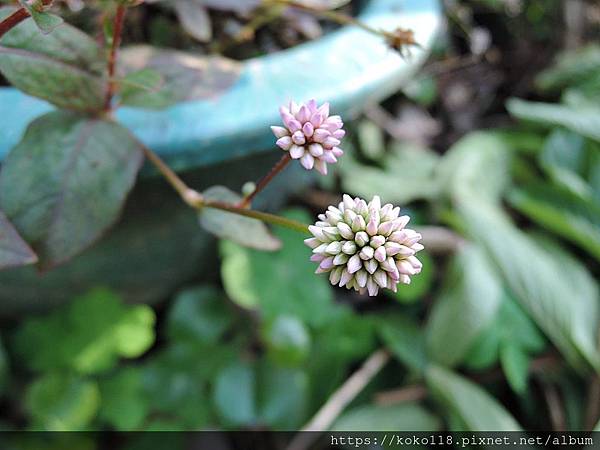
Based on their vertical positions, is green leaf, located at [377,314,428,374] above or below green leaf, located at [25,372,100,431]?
below

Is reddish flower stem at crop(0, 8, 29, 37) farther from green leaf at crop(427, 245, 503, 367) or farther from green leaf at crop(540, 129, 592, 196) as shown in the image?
green leaf at crop(540, 129, 592, 196)

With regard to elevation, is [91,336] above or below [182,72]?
below

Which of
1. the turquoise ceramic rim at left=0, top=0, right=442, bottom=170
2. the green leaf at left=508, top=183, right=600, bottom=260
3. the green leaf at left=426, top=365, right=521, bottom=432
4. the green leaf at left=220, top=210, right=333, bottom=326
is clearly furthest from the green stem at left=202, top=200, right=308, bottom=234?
the green leaf at left=508, top=183, right=600, bottom=260

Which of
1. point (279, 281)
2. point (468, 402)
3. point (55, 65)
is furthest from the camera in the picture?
point (279, 281)

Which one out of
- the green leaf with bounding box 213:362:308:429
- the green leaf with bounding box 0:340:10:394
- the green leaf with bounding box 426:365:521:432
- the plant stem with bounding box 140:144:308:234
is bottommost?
the green leaf with bounding box 426:365:521:432

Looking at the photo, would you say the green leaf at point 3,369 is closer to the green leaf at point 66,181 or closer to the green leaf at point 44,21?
the green leaf at point 66,181

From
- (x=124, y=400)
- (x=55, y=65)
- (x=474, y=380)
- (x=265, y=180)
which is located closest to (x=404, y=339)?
(x=474, y=380)

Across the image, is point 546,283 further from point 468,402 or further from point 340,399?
point 340,399
